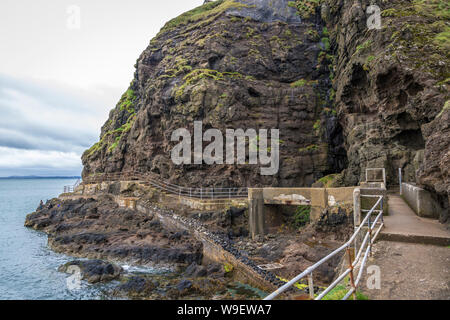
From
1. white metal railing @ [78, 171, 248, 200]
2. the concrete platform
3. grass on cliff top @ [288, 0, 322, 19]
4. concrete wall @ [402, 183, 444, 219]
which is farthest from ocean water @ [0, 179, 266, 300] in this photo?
grass on cliff top @ [288, 0, 322, 19]

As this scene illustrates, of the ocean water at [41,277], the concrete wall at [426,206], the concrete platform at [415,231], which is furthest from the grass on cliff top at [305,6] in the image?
the ocean water at [41,277]

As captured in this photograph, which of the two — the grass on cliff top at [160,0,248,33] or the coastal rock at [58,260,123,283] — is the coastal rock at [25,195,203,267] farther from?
the grass on cliff top at [160,0,248,33]

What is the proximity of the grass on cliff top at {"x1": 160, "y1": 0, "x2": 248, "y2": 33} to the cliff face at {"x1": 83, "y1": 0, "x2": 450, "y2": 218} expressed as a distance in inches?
8.0

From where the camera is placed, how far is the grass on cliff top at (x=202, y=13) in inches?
1361

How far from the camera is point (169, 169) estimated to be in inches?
1144

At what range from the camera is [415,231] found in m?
7.29

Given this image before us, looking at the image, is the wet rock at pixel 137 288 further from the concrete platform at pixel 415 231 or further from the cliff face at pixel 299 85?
the cliff face at pixel 299 85

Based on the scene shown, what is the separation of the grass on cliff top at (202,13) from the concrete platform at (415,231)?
32936 mm

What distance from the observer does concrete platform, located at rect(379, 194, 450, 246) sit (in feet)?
21.8

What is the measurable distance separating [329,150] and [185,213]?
55.0 ft

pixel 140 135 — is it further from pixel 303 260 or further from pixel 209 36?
pixel 303 260

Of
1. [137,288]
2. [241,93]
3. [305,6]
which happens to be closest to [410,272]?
[137,288]

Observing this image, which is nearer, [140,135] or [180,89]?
[180,89]
